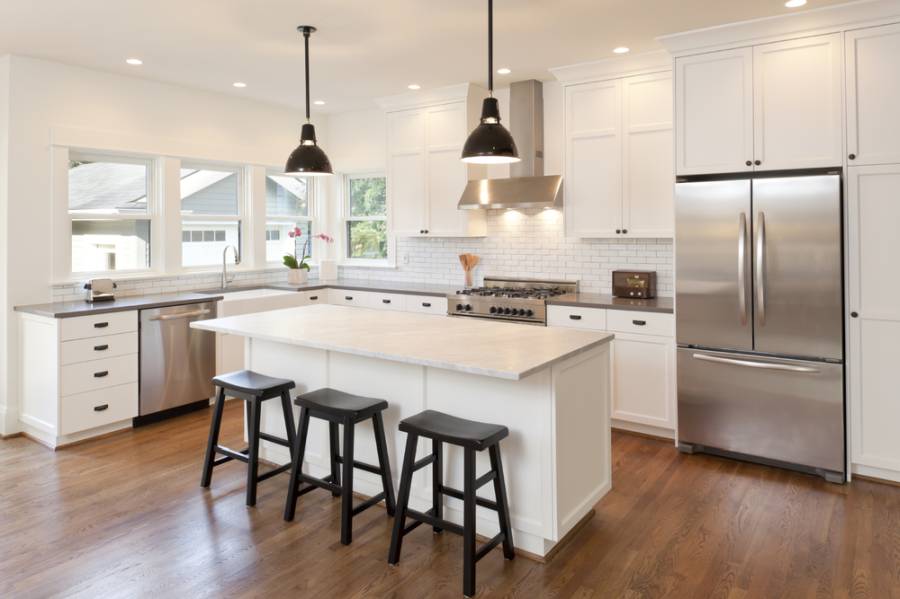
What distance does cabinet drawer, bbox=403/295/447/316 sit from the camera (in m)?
5.44

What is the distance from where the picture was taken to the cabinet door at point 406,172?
586cm

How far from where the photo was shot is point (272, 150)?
20.5ft

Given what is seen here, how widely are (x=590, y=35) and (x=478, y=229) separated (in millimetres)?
2084

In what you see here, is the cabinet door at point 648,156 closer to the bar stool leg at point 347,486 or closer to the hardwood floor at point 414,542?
the hardwood floor at point 414,542

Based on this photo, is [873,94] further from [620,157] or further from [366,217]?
[366,217]

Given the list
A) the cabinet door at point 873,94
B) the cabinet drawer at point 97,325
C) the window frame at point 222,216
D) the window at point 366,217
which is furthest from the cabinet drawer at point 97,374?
the cabinet door at point 873,94

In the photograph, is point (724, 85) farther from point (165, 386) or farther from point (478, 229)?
point (165, 386)

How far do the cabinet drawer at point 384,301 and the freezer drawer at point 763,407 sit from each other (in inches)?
103

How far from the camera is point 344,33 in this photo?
408 centimetres

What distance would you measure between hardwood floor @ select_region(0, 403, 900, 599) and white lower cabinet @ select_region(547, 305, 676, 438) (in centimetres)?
51

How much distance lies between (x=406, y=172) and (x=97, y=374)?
10.3ft

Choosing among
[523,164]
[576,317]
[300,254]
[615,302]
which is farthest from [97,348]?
[615,302]

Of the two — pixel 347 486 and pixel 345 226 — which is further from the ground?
pixel 345 226

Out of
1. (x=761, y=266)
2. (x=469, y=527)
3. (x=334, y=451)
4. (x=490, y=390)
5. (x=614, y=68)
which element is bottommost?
(x=469, y=527)
